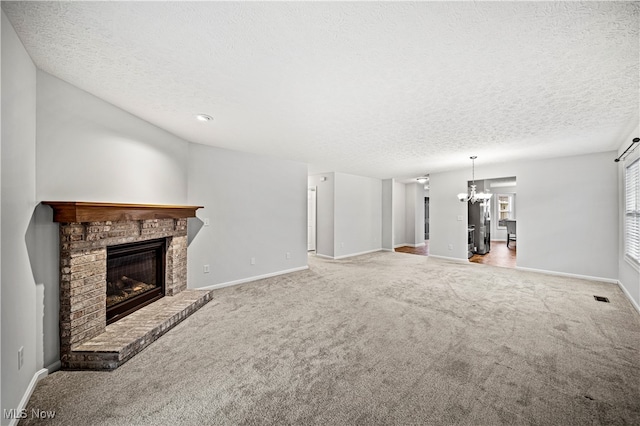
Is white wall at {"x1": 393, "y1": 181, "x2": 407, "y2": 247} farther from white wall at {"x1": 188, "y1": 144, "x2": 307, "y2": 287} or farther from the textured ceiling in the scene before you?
the textured ceiling

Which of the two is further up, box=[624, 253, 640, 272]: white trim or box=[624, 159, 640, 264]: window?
box=[624, 159, 640, 264]: window

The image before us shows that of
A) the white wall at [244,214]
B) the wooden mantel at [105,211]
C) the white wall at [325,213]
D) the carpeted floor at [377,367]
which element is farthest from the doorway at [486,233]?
the wooden mantel at [105,211]

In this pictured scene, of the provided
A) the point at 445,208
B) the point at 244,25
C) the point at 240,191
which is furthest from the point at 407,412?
the point at 445,208

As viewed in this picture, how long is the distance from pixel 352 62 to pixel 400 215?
27.0ft

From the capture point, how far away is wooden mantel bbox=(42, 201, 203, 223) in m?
2.02

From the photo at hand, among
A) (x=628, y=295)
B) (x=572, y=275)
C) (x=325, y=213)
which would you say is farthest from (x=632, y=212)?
(x=325, y=213)

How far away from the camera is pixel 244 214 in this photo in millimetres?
4629

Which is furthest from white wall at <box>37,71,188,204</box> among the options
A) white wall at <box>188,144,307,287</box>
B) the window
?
the window

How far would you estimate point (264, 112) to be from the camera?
281cm

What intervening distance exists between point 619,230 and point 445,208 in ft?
10.1

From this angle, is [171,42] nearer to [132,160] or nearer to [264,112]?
[264,112]

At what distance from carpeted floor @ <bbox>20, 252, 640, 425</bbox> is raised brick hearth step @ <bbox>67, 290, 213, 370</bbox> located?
9 cm

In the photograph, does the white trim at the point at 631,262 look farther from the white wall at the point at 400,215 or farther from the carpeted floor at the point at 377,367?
the white wall at the point at 400,215

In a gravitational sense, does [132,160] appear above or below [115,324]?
above
